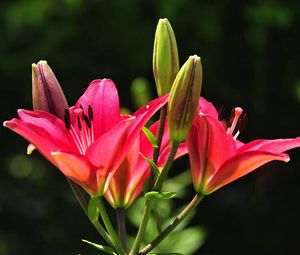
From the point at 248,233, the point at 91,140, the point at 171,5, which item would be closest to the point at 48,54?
the point at 171,5

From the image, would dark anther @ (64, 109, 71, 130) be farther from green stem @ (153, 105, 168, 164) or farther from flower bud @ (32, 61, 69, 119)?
green stem @ (153, 105, 168, 164)

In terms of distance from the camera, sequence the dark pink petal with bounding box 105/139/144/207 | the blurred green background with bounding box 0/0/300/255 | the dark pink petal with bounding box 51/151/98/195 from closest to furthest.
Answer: the dark pink petal with bounding box 51/151/98/195 → the dark pink petal with bounding box 105/139/144/207 → the blurred green background with bounding box 0/0/300/255

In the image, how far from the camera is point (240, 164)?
1022 mm

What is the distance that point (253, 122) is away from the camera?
2.60 meters

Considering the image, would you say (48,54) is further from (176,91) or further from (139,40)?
(176,91)

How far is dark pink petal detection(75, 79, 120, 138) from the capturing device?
108cm

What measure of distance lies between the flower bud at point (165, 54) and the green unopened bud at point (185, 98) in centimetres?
5

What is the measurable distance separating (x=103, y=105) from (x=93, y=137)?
0.17 ft

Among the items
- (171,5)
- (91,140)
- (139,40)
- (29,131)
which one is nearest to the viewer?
(29,131)

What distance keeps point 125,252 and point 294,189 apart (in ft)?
5.55

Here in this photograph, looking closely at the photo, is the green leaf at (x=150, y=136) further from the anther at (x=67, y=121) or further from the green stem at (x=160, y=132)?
the anther at (x=67, y=121)

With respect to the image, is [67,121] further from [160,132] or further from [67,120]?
[160,132]

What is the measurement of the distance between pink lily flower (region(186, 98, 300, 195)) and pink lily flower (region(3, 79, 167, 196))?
0.27 ft

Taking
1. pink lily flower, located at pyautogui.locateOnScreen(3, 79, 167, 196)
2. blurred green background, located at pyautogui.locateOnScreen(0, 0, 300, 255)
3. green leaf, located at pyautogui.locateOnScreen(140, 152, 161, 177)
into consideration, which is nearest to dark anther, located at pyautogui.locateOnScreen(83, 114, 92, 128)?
pink lily flower, located at pyautogui.locateOnScreen(3, 79, 167, 196)
